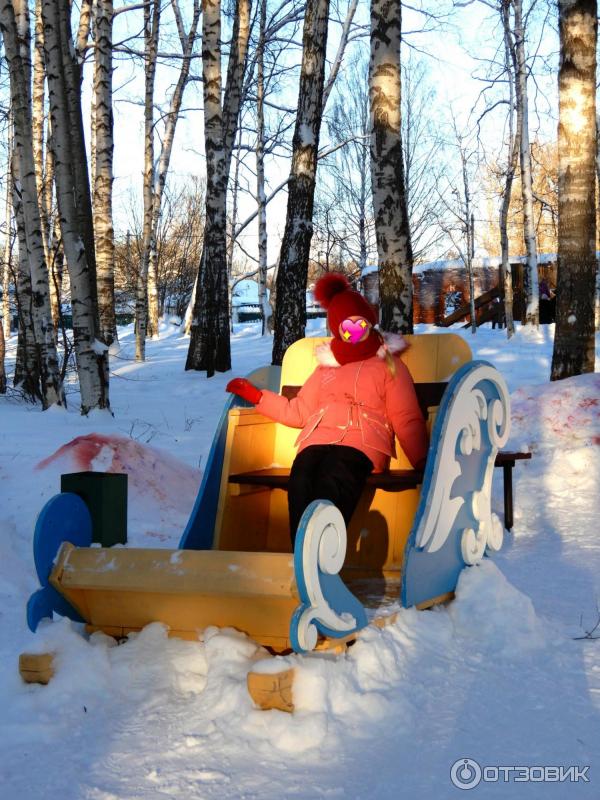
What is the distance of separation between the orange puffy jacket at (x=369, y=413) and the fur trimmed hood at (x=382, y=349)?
0.05 metres

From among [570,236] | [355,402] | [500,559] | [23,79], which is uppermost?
[23,79]

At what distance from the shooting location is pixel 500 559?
4520 millimetres

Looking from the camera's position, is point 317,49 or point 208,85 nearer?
point 317,49

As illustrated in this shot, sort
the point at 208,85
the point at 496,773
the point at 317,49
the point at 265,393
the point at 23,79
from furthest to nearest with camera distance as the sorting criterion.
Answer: the point at 208,85 < the point at 317,49 < the point at 23,79 < the point at 265,393 < the point at 496,773

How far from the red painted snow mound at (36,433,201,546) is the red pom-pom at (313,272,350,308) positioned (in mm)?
1777

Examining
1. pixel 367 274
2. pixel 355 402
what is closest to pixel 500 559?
pixel 355 402

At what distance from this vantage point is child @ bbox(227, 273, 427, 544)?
11.1 ft

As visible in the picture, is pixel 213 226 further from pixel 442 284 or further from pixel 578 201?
pixel 442 284

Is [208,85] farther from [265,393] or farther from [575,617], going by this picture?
[575,617]

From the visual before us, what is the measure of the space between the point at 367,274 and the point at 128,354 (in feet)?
32.7

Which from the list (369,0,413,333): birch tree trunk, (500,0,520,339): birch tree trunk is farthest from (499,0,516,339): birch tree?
(369,0,413,333): birch tree trunk

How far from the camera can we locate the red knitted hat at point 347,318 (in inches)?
149

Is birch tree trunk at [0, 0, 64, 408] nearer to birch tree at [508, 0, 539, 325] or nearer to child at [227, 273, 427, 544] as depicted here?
child at [227, 273, 427, 544]

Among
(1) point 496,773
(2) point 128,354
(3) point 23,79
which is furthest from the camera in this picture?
(2) point 128,354
